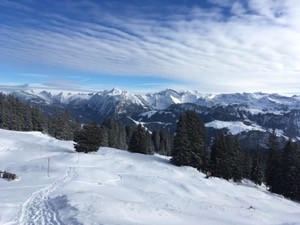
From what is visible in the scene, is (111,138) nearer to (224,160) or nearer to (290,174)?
(224,160)

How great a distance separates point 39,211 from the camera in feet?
80.2

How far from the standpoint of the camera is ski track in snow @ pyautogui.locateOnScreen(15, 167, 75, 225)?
70.7ft

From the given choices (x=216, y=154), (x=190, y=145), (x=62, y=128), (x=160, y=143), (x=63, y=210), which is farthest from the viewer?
(x=160, y=143)

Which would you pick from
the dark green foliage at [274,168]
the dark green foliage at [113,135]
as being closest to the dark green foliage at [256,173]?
the dark green foliage at [274,168]

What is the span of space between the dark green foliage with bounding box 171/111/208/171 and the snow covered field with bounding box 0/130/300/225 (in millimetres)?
2889

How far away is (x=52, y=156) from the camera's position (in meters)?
62.2

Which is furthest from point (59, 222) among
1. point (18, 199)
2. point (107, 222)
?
point (18, 199)

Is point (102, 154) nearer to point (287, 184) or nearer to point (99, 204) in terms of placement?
point (287, 184)

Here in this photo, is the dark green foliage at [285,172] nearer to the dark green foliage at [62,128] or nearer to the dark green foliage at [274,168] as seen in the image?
the dark green foliage at [274,168]

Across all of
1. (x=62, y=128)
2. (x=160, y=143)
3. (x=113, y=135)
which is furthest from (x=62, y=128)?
(x=160, y=143)

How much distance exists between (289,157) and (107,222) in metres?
56.3

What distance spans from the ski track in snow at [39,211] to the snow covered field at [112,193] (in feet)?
0.18

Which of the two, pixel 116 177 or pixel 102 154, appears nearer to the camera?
pixel 116 177

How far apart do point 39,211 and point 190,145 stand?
151ft
